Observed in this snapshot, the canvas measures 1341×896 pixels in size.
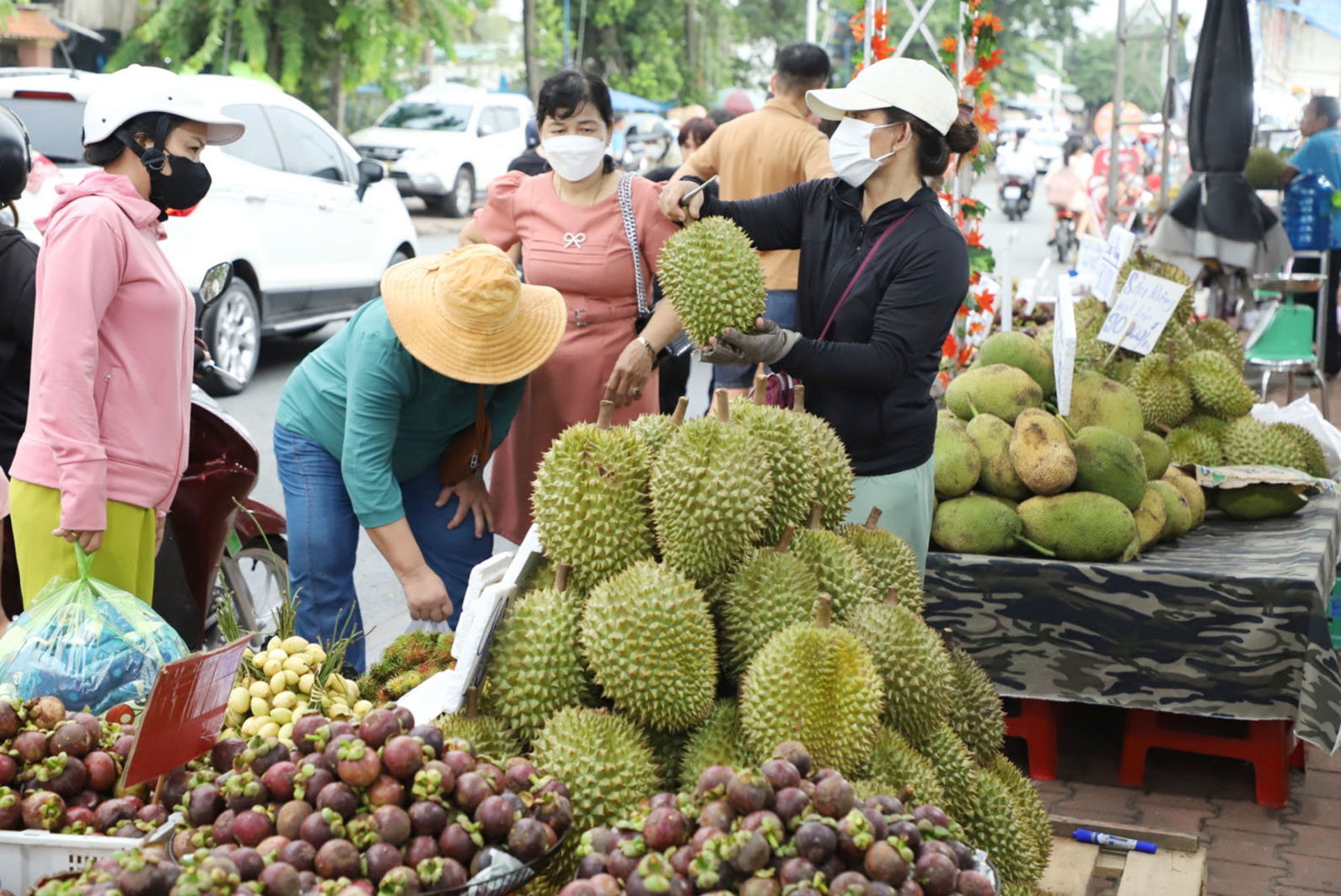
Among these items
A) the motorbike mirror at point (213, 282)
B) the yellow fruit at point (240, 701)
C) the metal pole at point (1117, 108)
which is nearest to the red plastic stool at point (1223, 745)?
the yellow fruit at point (240, 701)

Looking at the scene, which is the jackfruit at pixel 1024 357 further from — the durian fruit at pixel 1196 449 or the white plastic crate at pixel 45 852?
the white plastic crate at pixel 45 852

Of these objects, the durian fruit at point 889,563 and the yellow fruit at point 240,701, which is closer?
the yellow fruit at point 240,701

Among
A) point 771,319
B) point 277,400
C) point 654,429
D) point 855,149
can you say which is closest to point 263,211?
point 277,400

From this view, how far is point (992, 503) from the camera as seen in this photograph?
3.97m

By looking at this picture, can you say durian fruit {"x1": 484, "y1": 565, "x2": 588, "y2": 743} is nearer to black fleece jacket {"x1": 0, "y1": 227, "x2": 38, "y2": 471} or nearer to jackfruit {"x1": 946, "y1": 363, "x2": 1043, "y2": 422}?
black fleece jacket {"x1": 0, "y1": 227, "x2": 38, "y2": 471}

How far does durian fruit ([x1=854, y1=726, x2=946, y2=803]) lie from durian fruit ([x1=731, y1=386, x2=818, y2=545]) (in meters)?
0.42

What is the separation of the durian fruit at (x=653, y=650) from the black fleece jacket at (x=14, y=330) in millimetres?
1661

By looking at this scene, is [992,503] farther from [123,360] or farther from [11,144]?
[11,144]

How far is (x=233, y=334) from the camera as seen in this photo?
28.4ft

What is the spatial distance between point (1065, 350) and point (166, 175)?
→ 2518 millimetres

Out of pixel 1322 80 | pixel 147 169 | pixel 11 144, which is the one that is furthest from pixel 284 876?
pixel 1322 80

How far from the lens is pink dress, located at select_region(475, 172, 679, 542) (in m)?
3.59

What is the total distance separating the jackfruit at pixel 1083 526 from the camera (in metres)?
3.84

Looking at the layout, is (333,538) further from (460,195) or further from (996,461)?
(460,195)
